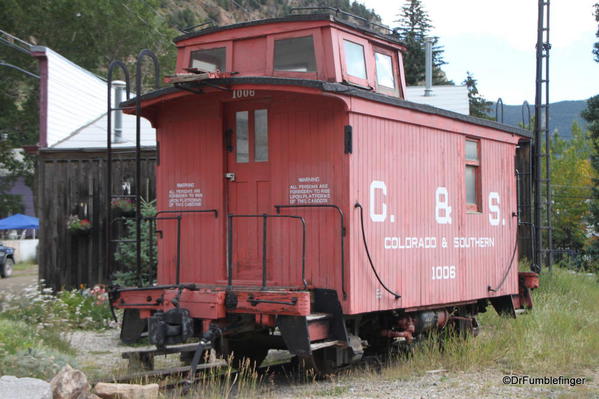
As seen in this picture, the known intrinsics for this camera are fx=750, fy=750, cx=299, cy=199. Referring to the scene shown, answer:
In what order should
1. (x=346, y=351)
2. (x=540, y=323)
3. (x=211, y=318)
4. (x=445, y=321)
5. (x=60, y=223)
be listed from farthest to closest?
(x=60, y=223) < (x=540, y=323) < (x=445, y=321) < (x=346, y=351) < (x=211, y=318)

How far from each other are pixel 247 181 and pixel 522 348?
418 centimetres

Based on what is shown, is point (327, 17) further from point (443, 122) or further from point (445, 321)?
point (445, 321)

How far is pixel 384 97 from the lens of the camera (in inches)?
343

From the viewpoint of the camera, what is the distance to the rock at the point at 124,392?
6918mm

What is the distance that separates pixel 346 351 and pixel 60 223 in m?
9.97

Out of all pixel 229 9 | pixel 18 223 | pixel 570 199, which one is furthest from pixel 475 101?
pixel 229 9

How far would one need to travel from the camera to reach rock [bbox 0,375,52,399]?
5945 millimetres

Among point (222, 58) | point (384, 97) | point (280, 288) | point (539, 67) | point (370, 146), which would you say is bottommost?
point (280, 288)

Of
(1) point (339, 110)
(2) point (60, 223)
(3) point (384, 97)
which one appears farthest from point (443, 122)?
(2) point (60, 223)

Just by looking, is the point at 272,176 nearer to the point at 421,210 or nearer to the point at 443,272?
the point at 421,210

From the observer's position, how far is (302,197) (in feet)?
27.9

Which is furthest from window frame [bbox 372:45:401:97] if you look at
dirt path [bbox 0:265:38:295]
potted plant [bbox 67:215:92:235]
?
dirt path [bbox 0:265:38:295]

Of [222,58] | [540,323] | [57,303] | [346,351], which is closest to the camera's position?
[346,351]

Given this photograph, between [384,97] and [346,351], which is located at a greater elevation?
[384,97]
